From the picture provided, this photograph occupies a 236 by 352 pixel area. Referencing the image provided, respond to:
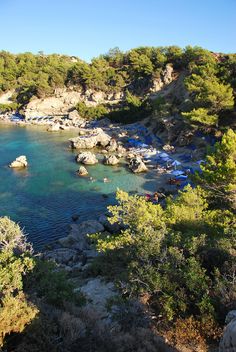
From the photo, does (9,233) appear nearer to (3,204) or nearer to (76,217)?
(76,217)

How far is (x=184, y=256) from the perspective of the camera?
16281mm

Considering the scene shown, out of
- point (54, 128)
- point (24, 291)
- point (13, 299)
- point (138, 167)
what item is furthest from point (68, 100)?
point (13, 299)

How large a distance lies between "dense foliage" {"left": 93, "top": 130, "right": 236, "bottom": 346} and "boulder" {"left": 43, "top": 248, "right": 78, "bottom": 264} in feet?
16.9

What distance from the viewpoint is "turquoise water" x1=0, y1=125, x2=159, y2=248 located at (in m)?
32.5

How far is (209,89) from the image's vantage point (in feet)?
170

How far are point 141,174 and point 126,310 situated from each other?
3635 cm

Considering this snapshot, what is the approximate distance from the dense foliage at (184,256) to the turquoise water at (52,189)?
12191 mm

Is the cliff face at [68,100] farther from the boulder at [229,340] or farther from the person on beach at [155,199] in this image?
the boulder at [229,340]

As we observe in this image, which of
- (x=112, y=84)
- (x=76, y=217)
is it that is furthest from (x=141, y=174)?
(x=112, y=84)

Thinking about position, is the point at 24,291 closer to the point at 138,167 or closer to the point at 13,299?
the point at 13,299

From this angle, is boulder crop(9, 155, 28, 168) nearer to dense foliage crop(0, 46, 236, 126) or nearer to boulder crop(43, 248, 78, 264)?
boulder crop(43, 248, 78, 264)

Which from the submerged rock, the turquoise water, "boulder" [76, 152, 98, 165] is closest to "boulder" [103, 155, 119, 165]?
the turquoise water

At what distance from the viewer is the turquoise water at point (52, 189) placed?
107 feet

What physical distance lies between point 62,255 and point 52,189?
17.5 m
